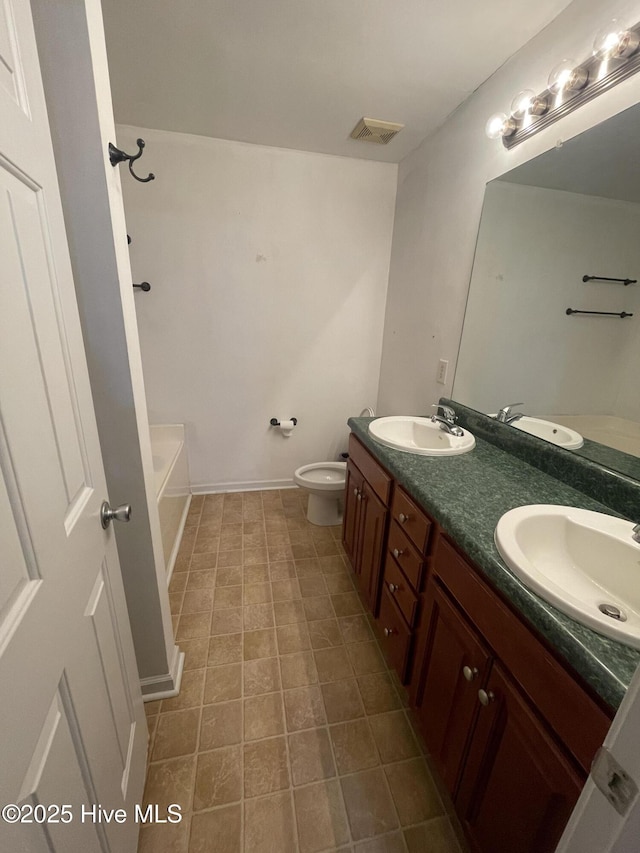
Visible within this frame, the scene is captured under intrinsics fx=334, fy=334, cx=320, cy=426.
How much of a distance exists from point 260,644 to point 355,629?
1.45ft

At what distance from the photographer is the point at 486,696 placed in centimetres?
77

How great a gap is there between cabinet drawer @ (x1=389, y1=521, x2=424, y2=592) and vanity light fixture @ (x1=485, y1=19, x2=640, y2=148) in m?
1.54

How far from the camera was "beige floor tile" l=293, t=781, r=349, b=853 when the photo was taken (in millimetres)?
939

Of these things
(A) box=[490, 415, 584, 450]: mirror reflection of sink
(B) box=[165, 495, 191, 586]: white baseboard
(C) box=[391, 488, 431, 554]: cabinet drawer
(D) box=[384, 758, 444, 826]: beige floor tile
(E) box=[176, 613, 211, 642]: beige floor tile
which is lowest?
(D) box=[384, 758, 444, 826]: beige floor tile

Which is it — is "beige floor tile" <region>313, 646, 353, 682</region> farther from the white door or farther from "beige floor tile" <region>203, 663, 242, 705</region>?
the white door

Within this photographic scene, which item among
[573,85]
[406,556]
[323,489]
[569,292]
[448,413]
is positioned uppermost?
[573,85]

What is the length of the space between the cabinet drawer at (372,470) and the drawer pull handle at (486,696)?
2.10 feet

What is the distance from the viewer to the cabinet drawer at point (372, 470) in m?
1.32

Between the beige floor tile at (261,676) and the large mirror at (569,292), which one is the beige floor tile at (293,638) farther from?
the large mirror at (569,292)

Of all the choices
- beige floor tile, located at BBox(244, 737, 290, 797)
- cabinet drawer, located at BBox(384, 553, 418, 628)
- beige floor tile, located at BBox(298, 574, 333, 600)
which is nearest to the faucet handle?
cabinet drawer, located at BBox(384, 553, 418, 628)

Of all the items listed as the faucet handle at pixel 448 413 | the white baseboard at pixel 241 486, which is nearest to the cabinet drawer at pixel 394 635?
the faucet handle at pixel 448 413

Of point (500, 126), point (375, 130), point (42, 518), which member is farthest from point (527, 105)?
point (42, 518)

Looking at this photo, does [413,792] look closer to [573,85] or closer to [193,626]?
[193,626]

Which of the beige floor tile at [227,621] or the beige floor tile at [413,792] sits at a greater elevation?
the beige floor tile at [227,621]
